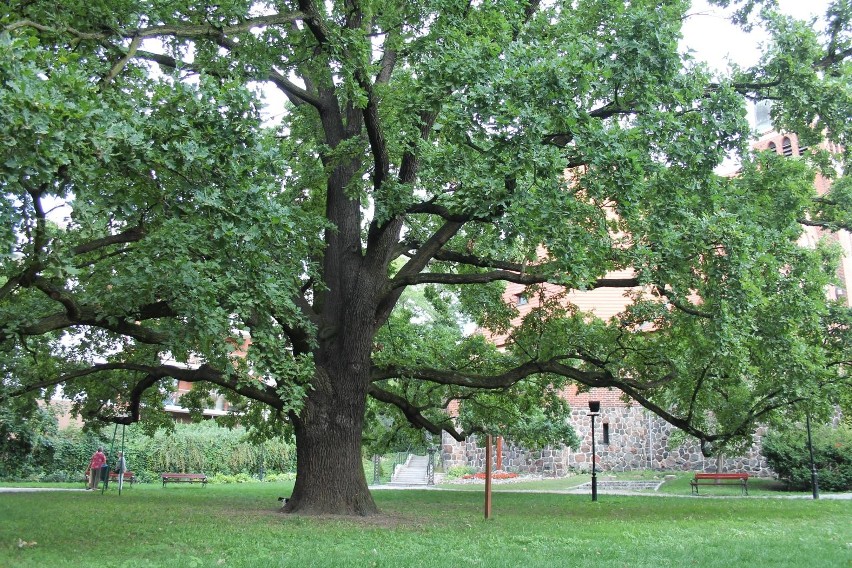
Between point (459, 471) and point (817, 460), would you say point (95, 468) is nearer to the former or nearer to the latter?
point (459, 471)

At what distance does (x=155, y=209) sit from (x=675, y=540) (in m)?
7.88

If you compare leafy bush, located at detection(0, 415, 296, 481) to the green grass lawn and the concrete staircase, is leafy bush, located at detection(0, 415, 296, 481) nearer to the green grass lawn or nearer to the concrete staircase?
the concrete staircase

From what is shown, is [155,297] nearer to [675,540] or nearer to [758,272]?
[675,540]

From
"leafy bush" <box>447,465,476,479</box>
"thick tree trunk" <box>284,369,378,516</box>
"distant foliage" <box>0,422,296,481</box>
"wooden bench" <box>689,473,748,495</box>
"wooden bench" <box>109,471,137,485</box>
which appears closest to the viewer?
"thick tree trunk" <box>284,369,378,516</box>

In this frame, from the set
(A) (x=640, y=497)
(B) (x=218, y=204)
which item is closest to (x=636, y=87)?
(B) (x=218, y=204)

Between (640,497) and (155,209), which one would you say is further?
(640,497)

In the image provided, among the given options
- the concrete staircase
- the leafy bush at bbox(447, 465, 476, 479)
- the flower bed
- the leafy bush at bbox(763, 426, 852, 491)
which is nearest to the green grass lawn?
the leafy bush at bbox(763, 426, 852, 491)

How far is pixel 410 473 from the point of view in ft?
110

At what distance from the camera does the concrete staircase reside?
101 ft

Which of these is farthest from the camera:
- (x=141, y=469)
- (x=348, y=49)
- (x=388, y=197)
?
(x=141, y=469)

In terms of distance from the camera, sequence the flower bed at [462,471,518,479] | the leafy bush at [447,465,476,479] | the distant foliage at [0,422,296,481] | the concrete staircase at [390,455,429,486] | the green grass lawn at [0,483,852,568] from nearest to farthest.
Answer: the green grass lawn at [0,483,852,568]
the distant foliage at [0,422,296,481]
the flower bed at [462,471,518,479]
the concrete staircase at [390,455,429,486]
the leafy bush at [447,465,476,479]

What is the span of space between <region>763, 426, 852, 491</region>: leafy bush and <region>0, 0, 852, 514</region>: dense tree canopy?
316 inches

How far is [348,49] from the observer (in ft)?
33.3

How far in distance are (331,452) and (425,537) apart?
3372 millimetres
